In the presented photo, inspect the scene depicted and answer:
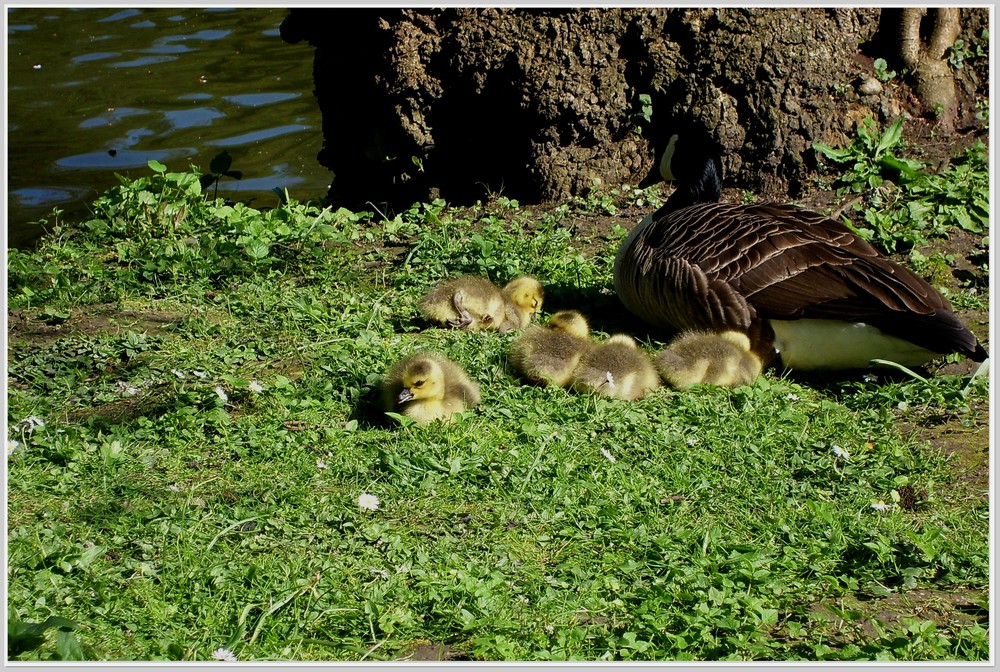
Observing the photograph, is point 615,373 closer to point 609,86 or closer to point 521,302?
point 521,302

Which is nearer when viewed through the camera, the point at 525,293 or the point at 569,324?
the point at 569,324

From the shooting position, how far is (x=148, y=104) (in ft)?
43.9

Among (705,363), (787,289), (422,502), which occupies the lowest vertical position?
(422,502)

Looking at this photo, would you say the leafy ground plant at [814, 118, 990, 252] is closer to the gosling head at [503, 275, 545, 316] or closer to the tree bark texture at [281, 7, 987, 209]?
the tree bark texture at [281, 7, 987, 209]

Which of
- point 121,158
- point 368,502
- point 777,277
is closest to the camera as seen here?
point 368,502

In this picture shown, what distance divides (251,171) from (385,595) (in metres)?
8.80

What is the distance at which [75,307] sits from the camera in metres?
6.68

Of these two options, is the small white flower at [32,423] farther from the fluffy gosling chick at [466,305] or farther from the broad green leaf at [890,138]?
the broad green leaf at [890,138]

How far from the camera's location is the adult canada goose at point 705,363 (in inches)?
222

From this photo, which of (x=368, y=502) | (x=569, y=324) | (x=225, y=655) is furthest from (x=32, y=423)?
(x=569, y=324)

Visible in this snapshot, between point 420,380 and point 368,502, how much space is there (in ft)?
2.34

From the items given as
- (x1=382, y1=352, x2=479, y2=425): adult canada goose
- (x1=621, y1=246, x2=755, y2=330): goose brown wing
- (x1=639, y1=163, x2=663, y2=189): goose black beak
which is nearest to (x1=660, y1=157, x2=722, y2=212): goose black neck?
(x1=639, y1=163, x2=663, y2=189): goose black beak

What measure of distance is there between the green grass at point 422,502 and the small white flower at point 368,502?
0.04 m

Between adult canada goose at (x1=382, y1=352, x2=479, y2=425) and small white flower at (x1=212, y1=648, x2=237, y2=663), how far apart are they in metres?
1.68
